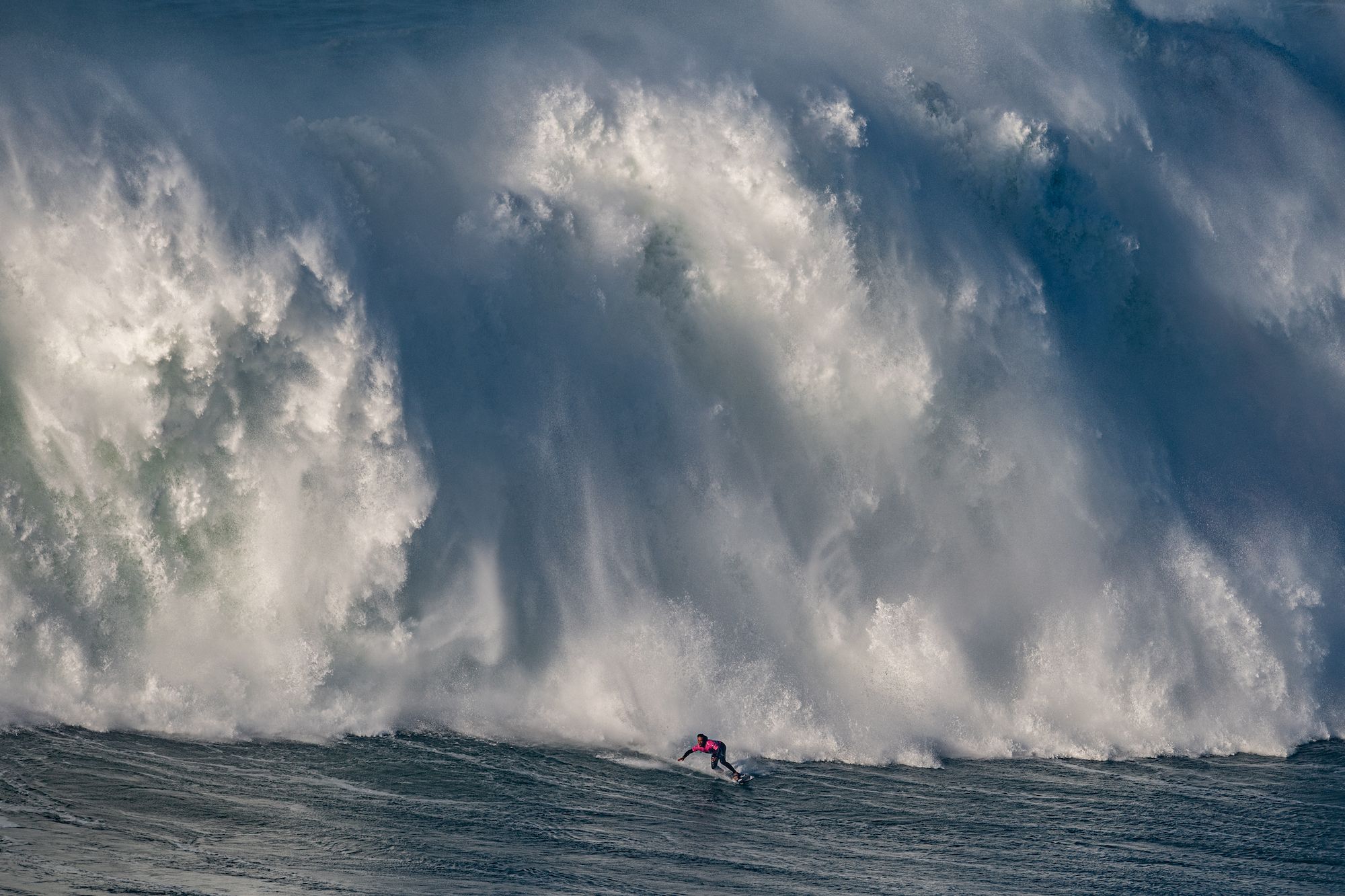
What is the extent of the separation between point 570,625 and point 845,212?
641 centimetres

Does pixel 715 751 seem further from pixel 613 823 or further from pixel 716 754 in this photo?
pixel 613 823

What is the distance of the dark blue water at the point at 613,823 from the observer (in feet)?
41.5

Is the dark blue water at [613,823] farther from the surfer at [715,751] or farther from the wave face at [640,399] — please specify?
the wave face at [640,399]

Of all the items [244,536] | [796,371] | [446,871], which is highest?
[796,371]

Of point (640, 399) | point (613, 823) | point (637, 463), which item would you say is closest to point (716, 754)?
point (613, 823)

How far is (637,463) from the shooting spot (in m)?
18.0

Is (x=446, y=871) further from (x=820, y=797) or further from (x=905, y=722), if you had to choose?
(x=905, y=722)

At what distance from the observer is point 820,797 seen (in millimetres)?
15375

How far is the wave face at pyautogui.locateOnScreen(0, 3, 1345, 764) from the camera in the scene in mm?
16438

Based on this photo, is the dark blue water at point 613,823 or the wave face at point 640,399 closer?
the dark blue water at point 613,823

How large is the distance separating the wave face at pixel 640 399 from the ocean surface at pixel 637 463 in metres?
0.06

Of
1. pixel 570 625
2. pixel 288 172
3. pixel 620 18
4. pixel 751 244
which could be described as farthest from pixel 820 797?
pixel 620 18

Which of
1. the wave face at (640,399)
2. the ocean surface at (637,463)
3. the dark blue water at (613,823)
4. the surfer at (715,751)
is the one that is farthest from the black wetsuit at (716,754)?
the wave face at (640,399)

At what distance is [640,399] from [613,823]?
5865mm
